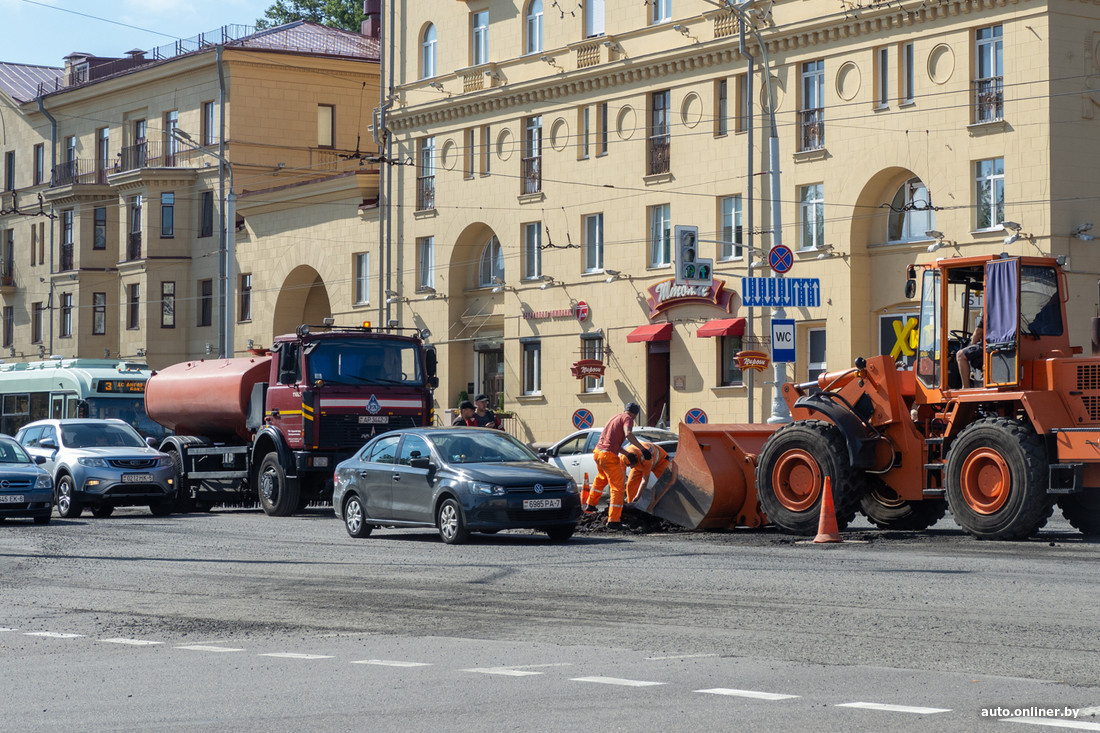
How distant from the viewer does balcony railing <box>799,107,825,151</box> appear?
40.8 metres

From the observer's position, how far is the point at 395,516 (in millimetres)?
20969

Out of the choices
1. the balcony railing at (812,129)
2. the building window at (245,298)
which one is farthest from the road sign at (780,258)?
the building window at (245,298)

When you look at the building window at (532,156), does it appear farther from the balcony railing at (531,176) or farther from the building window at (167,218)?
the building window at (167,218)

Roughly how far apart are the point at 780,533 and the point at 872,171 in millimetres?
20001

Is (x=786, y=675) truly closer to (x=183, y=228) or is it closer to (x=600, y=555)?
(x=600, y=555)

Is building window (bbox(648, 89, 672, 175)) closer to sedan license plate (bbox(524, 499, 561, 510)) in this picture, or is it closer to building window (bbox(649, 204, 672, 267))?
building window (bbox(649, 204, 672, 267))

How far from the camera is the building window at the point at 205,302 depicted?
6359cm

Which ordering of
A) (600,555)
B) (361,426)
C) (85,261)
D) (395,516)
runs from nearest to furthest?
(600,555)
(395,516)
(361,426)
(85,261)

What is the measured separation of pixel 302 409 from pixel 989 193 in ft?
59.6

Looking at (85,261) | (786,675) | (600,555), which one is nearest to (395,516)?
(600,555)

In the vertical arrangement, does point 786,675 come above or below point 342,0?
below

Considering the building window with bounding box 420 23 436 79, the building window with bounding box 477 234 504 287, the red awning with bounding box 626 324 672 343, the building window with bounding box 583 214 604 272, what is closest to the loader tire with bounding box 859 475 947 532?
the red awning with bounding box 626 324 672 343

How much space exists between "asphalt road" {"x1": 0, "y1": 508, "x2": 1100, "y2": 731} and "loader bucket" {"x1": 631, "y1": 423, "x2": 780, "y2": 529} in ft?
4.98

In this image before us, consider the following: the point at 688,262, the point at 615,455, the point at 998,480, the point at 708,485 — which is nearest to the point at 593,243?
the point at 688,262
